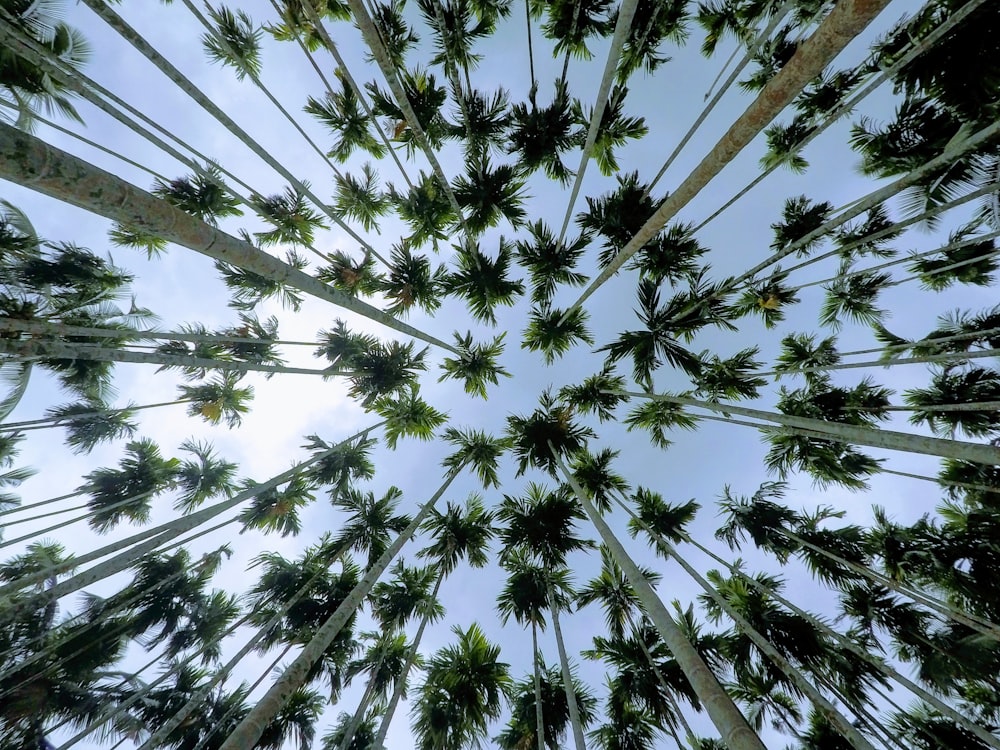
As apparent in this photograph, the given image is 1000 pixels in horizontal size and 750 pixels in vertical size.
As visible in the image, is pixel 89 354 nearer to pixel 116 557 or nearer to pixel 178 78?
pixel 116 557

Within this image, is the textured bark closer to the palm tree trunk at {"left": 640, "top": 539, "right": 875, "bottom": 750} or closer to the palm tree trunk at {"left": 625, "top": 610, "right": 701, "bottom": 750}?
the palm tree trunk at {"left": 640, "top": 539, "right": 875, "bottom": 750}

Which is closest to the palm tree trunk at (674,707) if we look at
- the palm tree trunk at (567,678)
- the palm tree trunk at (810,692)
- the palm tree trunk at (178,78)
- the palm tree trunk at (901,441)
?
the palm tree trunk at (567,678)

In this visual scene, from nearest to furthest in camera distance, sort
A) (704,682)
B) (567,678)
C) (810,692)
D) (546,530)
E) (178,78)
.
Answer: (704,682) → (178,78) → (810,692) → (567,678) → (546,530)

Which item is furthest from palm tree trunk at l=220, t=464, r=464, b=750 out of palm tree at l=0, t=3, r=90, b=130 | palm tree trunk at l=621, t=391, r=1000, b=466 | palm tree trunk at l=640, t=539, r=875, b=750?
palm tree at l=0, t=3, r=90, b=130

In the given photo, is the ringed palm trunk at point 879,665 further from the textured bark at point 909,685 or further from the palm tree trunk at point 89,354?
the palm tree trunk at point 89,354

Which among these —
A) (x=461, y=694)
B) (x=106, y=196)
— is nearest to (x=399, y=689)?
(x=461, y=694)

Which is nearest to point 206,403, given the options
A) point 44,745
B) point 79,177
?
point 44,745
